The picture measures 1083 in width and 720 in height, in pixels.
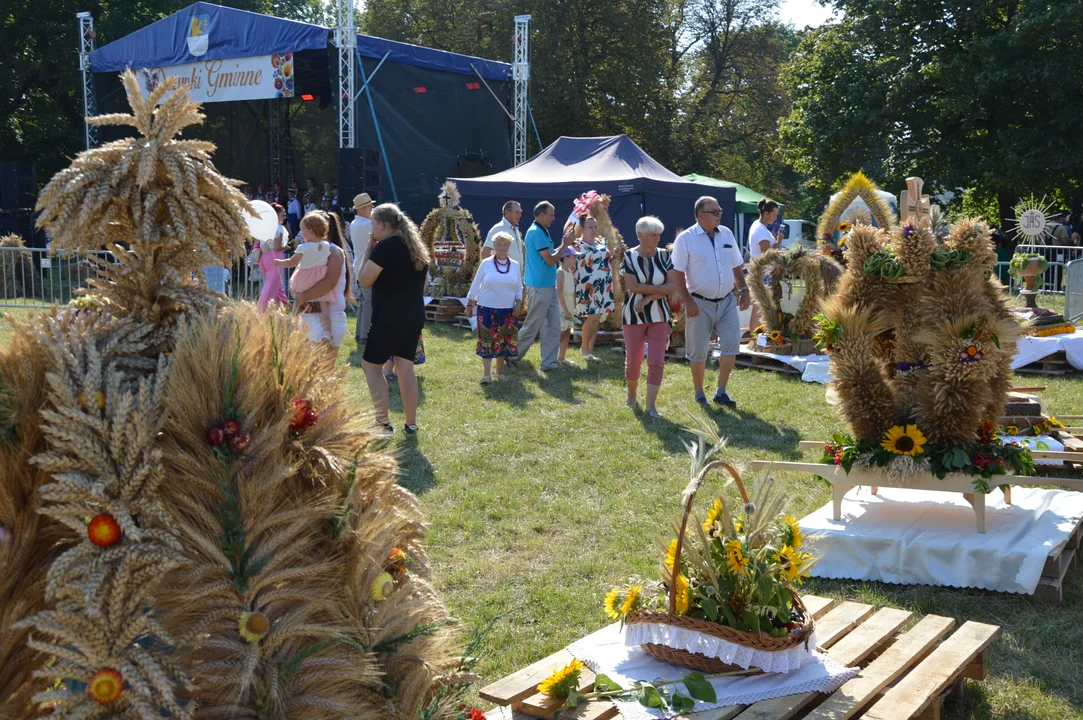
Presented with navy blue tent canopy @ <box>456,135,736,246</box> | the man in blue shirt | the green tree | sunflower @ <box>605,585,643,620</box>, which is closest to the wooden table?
sunflower @ <box>605,585,643,620</box>

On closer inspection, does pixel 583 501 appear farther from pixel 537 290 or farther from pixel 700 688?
pixel 537 290

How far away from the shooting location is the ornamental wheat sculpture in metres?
1.70

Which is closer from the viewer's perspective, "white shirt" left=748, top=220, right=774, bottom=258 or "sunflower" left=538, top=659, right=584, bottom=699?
"sunflower" left=538, top=659, right=584, bottom=699

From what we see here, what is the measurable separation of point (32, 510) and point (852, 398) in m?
4.11

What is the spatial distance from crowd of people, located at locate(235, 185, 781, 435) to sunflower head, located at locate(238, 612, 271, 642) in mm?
3295

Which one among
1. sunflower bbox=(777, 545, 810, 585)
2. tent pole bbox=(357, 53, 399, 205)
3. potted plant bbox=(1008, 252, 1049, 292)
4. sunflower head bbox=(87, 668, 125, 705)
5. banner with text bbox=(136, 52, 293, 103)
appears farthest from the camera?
banner with text bbox=(136, 52, 293, 103)

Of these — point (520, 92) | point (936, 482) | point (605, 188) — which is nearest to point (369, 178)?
point (605, 188)

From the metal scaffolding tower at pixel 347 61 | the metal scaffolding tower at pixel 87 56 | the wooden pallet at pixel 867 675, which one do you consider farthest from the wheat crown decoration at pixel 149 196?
the metal scaffolding tower at pixel 87 56

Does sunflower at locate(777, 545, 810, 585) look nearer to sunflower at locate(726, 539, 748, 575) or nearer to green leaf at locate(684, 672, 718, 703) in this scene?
sunflower at locate(726, 539, 748, 575)

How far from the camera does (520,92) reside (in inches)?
831

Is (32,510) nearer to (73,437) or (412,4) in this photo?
(73,437)

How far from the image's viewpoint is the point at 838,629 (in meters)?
3.62

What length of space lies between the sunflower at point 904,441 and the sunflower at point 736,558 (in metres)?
2.13

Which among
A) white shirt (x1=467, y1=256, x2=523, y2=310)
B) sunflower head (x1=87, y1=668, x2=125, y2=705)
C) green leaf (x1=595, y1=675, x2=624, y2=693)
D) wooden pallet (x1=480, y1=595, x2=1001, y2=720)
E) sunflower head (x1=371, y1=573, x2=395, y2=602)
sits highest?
white shirt (x1=467, y1=256, x2=523, y2=310)
